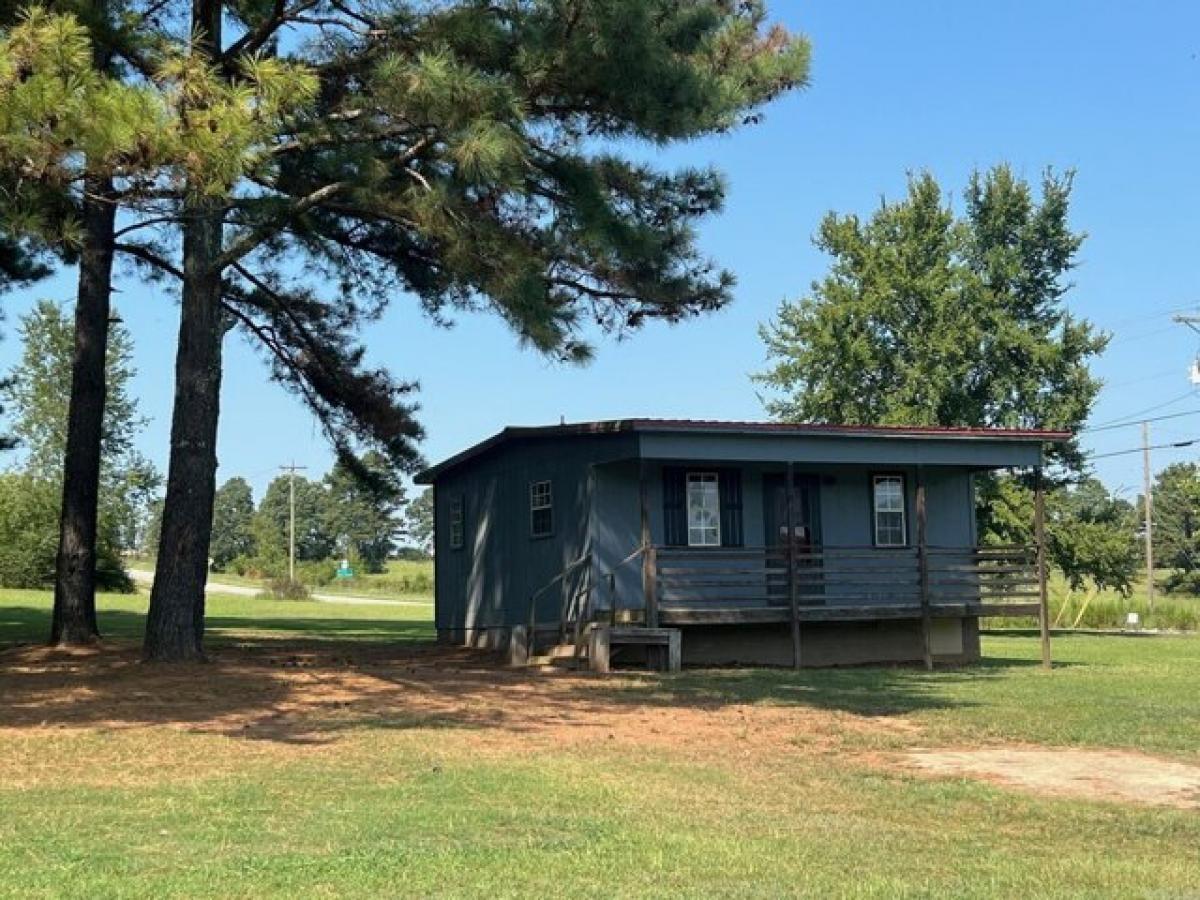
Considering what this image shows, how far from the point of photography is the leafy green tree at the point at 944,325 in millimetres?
38500

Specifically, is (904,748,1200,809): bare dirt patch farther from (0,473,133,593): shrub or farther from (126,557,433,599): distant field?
(126,557,433,599): distant field

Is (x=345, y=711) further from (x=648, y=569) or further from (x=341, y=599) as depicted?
(x=341, y=599)

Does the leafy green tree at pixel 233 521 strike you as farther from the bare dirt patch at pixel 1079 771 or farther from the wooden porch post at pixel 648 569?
the bare dirt patch at pixel 1079 771

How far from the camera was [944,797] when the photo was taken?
8.80 meters

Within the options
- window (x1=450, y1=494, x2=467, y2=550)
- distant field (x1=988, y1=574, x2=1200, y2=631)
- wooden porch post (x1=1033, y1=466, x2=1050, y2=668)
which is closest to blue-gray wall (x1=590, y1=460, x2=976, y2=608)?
wooden porch post (x1=1033, y1=466, x2=1050, y2=668)

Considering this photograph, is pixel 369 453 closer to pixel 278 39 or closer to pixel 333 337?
pixel 333 337

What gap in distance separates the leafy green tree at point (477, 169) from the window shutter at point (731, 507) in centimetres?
398

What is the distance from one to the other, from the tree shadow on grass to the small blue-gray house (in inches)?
44.0

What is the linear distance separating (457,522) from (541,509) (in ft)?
12.9

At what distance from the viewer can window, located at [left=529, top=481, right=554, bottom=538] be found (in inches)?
793

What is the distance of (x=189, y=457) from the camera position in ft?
52.1

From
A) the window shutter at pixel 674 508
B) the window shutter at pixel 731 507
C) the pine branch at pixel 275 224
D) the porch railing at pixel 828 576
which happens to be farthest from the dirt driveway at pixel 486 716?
the pine branch at pixel 275 224

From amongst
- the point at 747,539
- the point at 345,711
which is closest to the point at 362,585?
the point at 747,539

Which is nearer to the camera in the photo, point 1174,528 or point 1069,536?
point 1069,536
